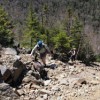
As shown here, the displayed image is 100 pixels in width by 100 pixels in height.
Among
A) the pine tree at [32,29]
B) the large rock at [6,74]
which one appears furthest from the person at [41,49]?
the pine tree at [32,29]

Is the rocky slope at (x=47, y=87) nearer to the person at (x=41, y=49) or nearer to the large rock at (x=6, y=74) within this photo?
the large rock at (x=6, y=74)

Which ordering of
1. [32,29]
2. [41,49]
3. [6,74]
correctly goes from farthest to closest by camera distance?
[32,29] < [41,49] < [6,74]

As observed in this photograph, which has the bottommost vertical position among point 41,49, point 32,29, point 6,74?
point 32,29

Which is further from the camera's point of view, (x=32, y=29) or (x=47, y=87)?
(x=32, y=29)

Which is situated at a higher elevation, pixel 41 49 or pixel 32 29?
pixel 41 49

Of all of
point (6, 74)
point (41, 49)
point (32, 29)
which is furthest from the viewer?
point (32, 29)

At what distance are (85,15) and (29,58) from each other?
16617 centimetres

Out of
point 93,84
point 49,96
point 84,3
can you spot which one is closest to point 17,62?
point 49,96

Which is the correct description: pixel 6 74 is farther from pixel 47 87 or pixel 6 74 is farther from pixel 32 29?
pixel 32 29

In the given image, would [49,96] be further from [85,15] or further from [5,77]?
[85,15]

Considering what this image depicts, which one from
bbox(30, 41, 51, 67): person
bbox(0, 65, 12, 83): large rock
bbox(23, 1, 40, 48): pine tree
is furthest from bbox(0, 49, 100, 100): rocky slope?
bbox(23, 1, 40, 48): pine tree

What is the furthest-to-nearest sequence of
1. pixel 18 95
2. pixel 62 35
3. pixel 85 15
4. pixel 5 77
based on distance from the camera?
pixel 85 15 → pixel 62 35 → pixel 5 77 → pixel 18 95

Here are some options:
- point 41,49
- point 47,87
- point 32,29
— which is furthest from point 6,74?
point 32,29

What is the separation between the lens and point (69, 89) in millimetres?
11852
